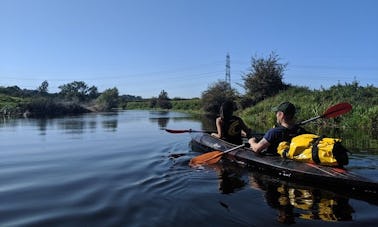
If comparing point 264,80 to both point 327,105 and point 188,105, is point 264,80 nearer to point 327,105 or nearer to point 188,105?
point 327,105

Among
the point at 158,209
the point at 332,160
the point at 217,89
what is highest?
the point at 217,89

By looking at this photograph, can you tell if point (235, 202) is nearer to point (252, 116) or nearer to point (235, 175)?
point (235, 175)

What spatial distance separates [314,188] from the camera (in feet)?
21.7

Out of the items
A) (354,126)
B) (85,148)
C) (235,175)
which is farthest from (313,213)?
(354,126)

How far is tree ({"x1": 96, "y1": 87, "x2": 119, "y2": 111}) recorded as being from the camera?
225 feet

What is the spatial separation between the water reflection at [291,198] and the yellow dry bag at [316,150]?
0.50 metres

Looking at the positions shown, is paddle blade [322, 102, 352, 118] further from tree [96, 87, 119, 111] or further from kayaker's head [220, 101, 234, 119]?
tree [96, 87, 119, 111]

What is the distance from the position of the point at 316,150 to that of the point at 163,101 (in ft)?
233

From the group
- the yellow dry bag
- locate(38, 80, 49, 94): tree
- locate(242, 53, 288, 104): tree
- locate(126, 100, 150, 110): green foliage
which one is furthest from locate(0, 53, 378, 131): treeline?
locate(38, 80, 49, 94): tree

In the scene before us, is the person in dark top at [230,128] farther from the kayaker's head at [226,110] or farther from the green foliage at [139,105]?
the green foliage at [139,105]

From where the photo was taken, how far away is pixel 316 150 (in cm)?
666

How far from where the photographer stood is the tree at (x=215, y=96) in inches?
1625

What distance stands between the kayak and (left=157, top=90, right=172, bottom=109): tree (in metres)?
66.3

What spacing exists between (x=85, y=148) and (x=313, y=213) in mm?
9358
